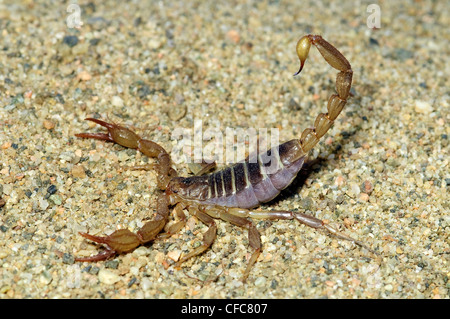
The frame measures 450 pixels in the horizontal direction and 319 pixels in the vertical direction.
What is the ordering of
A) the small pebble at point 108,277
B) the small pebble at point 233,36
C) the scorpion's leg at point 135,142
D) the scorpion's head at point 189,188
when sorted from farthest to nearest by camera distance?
the small pebble at point 233,36
the scorpion's leg at point 135,142
the scorpion's head at point 189,188
the small pebble at point 108,277

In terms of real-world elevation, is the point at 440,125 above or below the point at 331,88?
below

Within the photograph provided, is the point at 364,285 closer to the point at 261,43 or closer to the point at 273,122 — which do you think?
the point at 273,122

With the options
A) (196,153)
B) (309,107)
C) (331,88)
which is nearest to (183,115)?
(196,153)

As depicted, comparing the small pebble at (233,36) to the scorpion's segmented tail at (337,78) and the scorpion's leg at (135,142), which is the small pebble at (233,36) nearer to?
the scorpion's leg at (135,142)

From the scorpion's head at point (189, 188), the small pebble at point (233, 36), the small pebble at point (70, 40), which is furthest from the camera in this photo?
the small pebble at point (233, 36)

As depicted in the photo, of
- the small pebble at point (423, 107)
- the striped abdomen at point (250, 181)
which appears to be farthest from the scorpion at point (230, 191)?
the small pebble at point (423, 107)
